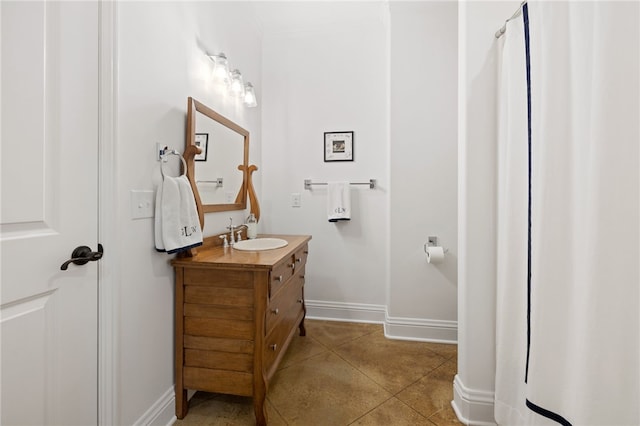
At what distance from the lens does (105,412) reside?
1.04 metres

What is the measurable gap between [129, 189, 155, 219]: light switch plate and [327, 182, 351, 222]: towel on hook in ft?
4.96

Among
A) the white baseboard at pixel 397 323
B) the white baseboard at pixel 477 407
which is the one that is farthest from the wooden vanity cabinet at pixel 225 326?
the white baseboard at pixel 397 323

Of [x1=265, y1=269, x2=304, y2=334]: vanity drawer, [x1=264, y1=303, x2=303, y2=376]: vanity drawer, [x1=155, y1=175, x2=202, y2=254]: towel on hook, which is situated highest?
[x1=155, y1=175, x2=202, y2=254]: towel on hook

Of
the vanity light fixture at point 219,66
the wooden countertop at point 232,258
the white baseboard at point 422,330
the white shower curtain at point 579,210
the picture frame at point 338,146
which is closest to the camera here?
the white shower curtain at point 579,210

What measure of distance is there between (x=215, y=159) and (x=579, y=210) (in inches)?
71.9

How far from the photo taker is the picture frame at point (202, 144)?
1600 millimetres

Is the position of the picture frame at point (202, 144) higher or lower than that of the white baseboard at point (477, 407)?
higher

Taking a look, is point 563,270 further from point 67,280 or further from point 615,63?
point 67,280

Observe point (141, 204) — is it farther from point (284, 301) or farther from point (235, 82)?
point (235, 82)

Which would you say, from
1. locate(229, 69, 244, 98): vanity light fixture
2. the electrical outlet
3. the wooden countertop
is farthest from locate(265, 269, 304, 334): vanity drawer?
locate(229, 69, 244, 98): vanity light fixture

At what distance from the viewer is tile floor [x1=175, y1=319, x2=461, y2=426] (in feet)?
4.55

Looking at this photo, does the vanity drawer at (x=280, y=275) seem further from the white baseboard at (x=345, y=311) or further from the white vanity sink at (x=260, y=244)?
the white baseboard at (x=345, y=311)

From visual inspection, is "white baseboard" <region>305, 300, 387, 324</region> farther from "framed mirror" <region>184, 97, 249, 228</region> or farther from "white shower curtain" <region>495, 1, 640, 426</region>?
"white shower curtain" <region>495, 1, 640, 426</region>

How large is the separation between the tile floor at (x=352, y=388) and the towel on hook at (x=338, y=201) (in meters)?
1.04
